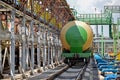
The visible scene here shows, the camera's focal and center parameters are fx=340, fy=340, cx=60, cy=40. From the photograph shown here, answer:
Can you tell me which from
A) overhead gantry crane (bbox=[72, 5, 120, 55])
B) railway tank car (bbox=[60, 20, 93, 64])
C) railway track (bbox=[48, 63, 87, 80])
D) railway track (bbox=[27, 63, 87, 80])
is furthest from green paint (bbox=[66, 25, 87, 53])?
overhead gantry crane (bbox=[72, 5, 120, 55])

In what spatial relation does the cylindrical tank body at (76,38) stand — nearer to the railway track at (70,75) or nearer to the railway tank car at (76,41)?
the railway tank car at (76,41)


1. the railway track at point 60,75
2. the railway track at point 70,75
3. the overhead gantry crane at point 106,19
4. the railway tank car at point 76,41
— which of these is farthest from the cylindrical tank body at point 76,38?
the overhead gantry crane at point 106,19

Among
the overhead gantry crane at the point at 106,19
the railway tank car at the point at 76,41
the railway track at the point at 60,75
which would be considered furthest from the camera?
the overhead gantry crane at the point at 106,19

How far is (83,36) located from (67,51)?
174 centimetres

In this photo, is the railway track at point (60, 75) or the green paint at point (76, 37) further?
the green paint at point (76, 37)

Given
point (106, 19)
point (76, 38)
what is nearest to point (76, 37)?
point (76, 38)

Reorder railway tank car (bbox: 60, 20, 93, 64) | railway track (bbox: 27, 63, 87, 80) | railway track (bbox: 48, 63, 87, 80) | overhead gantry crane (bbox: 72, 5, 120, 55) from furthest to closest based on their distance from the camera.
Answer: overhead gantry crane (bbox: 72, 5, 120, 55) → railway tank car (bbox: 60, 20, 93, 64) → railway track (bbox: 48, 63, 87, 80) → railway track (bbox: 27, 63, 87, 80)

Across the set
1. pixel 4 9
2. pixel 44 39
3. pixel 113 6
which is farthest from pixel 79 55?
pixel 113 6

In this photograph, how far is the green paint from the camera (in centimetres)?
2600

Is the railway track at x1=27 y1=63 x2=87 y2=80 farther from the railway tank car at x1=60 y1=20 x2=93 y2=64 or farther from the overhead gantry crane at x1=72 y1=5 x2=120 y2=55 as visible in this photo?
the overhead gantry crane at x1=72 y1=5 x2=120 y2=55

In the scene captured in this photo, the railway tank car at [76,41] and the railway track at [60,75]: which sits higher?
the railway tank car at [76,41]

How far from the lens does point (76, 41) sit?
Result: 2602 cm

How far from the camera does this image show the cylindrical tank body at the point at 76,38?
2602cm

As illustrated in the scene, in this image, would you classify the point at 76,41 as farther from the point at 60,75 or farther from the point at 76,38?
the point at 60,75
